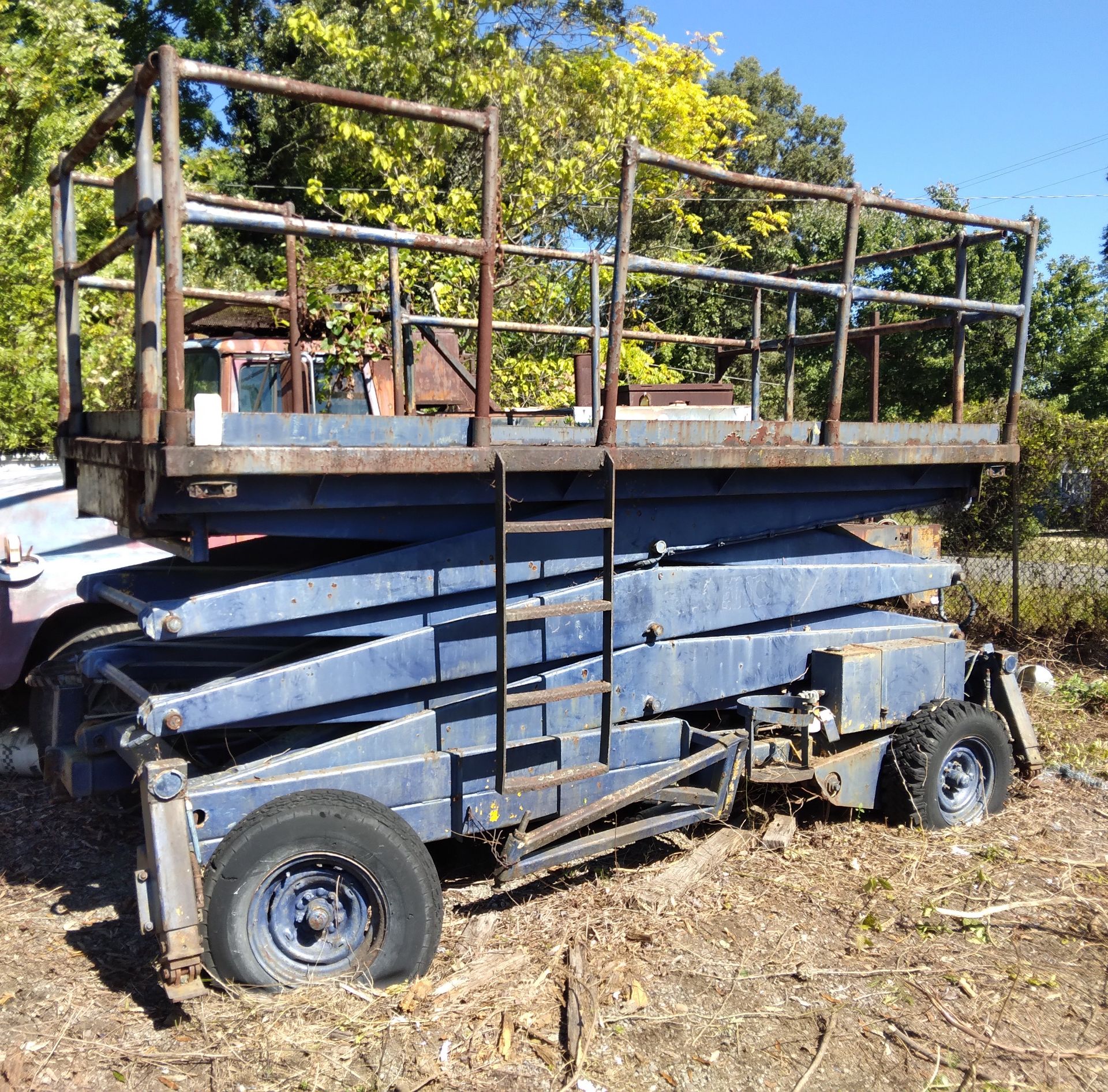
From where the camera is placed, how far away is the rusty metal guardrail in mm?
3340

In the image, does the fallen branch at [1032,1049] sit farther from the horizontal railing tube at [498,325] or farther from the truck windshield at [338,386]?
the truck windshield at [338,386]

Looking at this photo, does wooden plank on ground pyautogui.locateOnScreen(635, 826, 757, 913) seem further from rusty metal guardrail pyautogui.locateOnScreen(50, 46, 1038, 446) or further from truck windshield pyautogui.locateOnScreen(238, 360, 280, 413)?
truck windshield pyautogui.locateOnScreen(238, 360, 280, 413)

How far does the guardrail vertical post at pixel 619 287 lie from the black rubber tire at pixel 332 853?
1694mm

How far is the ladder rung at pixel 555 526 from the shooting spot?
153 inches

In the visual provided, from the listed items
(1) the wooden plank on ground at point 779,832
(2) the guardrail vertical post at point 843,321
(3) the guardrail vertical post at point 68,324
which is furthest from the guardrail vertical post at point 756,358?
(3) the guardrail vertical post at point 68,324

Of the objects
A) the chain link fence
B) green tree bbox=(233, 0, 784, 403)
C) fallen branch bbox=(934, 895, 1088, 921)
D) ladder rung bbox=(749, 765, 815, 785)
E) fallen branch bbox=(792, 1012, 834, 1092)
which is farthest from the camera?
green tree bbox=(233, 0, 784, 403)

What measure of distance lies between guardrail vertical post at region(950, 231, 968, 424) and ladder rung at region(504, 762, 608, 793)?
8.93ft

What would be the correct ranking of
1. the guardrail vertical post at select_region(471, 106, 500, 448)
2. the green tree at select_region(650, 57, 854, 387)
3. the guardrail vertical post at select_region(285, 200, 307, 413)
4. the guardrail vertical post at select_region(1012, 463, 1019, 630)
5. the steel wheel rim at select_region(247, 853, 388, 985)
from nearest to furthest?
the steel wheel rim at select_region(247, 853, 388, 985), the guardrail vertical post at select_region(471, 106, 500, 448), the guardrail vertical post at select_region(285, 200, 307, 413), the guardrail vertical post at select_region(1012, 463, 1019, 630), the green tree at select_region(650, 57, 854, 387)

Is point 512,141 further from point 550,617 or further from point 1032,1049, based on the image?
point 1032,1049

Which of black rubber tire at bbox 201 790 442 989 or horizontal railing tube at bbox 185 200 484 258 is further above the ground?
horizontal railing tube at bbox 185 200 484 258

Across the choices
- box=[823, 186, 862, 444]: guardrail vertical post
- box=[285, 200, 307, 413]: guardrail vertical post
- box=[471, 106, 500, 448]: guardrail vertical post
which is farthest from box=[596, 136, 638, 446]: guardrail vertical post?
box=[285, 200, 307, 413]: guardrail vertical post

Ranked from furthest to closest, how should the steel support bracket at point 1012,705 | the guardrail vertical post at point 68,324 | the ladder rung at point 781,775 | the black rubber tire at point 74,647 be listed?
the steel support bracket at point 1012,705
the black rubber tire at point 74,647
the ladder rung at point 781,775
the guardrail vertical post at point 68,324

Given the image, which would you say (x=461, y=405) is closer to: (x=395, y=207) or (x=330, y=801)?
(x=330, y=801)

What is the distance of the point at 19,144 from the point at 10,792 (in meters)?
6.33
